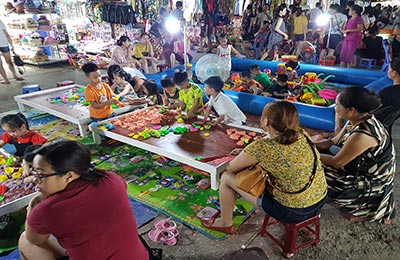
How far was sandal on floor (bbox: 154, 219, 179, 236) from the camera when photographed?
259cm

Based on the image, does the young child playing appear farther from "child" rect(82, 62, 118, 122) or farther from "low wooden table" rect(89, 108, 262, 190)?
"low wooden table" rect(89, 108, 262, 190)

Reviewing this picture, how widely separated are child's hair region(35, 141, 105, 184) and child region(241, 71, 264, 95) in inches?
170

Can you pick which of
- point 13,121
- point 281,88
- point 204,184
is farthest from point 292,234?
point 281,88

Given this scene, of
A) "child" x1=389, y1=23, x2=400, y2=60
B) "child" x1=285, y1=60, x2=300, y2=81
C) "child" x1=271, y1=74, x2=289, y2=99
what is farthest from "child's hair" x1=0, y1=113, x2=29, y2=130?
"child" x1=389, y1=23, x2=400, y2=60

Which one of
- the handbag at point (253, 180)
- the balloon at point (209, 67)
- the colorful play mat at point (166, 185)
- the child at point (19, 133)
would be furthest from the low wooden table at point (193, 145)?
the balloon at point (209, 67)

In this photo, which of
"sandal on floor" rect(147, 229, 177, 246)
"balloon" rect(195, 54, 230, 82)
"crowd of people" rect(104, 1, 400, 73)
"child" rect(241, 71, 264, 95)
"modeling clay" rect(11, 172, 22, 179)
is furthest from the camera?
"crowd of people" rect(104, 1, 400, 73)

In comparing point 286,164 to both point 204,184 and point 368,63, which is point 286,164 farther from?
point 368,63

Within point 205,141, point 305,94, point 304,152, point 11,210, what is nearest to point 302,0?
point 305,94

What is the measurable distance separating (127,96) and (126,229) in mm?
3889

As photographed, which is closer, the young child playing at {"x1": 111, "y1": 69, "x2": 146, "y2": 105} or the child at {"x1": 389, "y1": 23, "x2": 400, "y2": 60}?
the young child playing at {"x1": 111, "y1": 69, "x2": 146, "y2": 105}

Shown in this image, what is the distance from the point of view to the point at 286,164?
76.9 inches

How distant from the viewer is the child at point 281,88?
522 centimetres

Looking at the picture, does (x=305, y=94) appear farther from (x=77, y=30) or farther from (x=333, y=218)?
(x=77, y=30)

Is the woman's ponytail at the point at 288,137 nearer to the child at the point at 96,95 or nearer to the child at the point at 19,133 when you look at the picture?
the child at the point at 19,133
